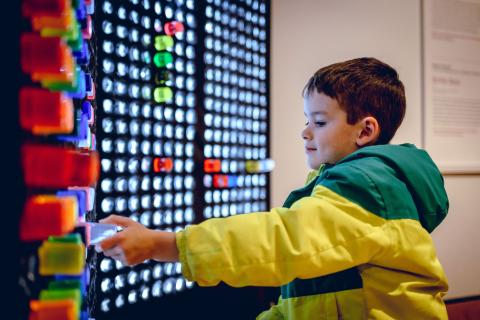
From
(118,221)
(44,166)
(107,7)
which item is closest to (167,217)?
(118,221)

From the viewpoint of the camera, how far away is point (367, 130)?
0.81m

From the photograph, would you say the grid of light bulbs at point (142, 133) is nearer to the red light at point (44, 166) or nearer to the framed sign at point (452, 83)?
the red light at point (44, 166)

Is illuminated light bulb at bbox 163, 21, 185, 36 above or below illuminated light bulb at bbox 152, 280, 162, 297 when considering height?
above

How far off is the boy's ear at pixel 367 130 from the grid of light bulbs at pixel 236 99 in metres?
0.29

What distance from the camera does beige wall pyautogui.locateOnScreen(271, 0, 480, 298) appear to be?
4.58 feet

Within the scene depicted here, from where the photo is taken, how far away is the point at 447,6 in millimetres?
1748

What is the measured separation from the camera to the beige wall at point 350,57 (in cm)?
140

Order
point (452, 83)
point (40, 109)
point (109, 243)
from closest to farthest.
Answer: point (40, 109) → point (109, 243) → point (452, 83)

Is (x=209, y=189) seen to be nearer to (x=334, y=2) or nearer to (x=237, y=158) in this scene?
(x=237, y=158)

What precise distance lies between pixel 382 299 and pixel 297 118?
828 millimetres

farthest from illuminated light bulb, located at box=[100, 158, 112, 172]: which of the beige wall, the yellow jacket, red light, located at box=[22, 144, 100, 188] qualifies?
the beige wall

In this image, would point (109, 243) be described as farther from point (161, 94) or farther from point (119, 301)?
point (161, 94)

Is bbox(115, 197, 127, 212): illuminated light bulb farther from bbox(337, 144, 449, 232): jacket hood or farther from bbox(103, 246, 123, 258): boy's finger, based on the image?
bbox(337, 144, 449, 232): jacket hood

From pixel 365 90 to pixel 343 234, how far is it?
0.33 metres
